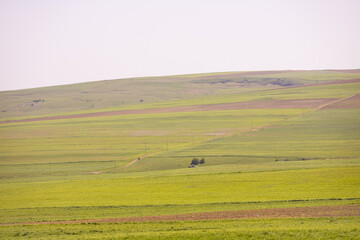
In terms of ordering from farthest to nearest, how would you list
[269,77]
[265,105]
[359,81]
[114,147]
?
[269,77] < [359,81] < [265,105] < [114,147]

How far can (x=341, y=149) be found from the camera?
58344mm

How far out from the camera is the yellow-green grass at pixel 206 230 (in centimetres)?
2164

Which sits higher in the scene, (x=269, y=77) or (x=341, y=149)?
(x=269, y=77)

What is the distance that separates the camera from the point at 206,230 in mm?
23359

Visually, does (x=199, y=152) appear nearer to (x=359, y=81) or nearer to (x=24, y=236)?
(x=24, y=236)

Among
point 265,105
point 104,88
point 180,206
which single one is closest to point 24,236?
point 180,206

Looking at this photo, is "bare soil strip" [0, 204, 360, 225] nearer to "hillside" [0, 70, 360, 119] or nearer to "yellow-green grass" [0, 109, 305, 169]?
"yellow-green grass" [0, 109, 305, 169]

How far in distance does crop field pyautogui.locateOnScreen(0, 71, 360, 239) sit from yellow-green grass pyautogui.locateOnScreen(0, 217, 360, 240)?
7 centimetres

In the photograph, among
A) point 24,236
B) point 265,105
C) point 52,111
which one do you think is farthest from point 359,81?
point 24,236

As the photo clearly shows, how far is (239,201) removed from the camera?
33062mm

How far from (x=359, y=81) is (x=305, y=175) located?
83328mm

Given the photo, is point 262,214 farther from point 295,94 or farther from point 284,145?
point 295,94

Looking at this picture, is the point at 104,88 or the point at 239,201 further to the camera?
the point at 104,88

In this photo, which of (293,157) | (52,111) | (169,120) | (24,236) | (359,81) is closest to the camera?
(24,236)
